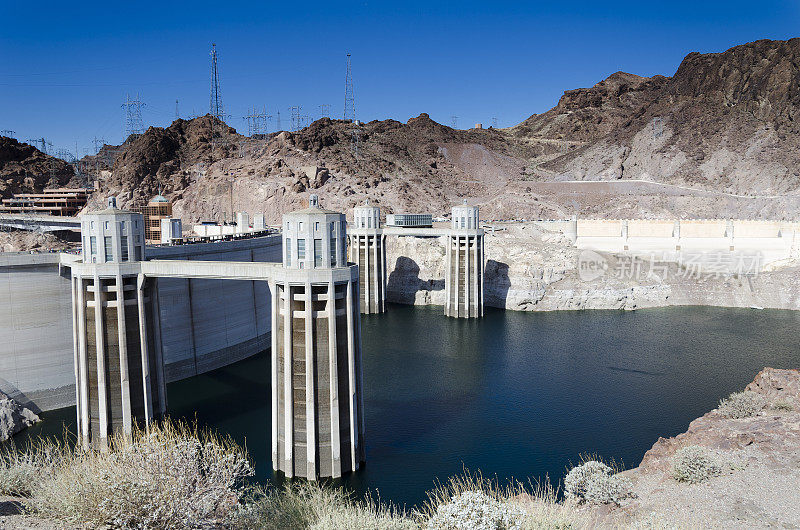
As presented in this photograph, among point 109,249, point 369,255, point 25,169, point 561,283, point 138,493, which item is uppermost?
point 25,169

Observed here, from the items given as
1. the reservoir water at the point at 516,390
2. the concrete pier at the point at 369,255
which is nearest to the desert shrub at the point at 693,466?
the reservoir water at the point at 516,390

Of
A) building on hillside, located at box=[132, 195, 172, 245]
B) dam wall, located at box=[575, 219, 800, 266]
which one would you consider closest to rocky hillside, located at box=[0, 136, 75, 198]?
building on hillside, located at box=[132, 195, 172, 245]

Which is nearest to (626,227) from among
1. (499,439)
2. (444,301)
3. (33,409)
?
(444,301)

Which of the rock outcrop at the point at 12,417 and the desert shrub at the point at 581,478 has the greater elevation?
the desert shrub at the point at 581,478

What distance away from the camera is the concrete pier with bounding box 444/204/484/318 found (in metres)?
60.5

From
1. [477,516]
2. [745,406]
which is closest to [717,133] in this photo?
[745,406]

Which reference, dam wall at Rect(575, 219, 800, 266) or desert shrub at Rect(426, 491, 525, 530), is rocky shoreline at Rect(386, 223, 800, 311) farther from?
desert shrub at Rect(426, 491, 525, 530)

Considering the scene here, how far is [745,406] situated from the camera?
26.8 meters

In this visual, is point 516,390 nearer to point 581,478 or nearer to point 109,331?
point 581,478

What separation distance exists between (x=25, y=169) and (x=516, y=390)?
360ft

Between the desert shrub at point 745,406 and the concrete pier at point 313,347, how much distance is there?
16538 millimetres

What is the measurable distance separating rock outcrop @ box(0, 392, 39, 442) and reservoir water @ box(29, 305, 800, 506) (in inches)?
28.5

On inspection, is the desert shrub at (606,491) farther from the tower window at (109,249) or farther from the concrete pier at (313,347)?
the tower window at (109,249)

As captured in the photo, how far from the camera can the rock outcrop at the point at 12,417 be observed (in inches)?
1176
